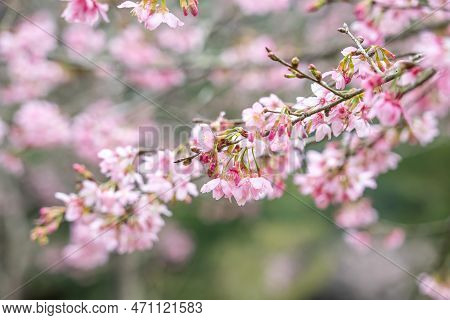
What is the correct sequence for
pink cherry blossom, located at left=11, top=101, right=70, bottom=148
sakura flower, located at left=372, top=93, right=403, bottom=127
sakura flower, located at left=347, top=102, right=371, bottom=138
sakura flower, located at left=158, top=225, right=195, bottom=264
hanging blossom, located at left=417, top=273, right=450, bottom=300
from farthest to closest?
sakura flower, located at left=158, top=225, right=195, bottom=264 → pink cherry blossom, located at left=11, top=101, right=70, bottom=148 → hanging blossom, located at left=417, top=273, right=450, bottom=300 → sakura flower, located at left=347, top=102, right=371, bottom=138 → sakura flower, located at left=372, top=93, right=403, bottom=127

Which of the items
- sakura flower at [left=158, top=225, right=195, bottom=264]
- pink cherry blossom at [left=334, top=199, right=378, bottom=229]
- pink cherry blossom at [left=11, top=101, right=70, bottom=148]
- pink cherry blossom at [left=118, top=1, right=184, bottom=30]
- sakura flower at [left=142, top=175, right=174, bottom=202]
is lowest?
sakura flower at [left=142, top=175, right=174, bottom=202]

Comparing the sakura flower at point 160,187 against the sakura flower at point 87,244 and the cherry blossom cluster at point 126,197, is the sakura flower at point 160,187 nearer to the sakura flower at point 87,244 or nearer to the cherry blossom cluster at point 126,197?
the cherry blossom cluster at point 126,197

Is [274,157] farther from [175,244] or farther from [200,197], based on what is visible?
[175,244]

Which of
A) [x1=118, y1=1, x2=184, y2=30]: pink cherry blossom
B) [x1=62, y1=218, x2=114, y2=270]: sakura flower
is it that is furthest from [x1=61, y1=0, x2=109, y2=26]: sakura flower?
[x1=62, y1=218, x2=114, y2=270]: sakura flower

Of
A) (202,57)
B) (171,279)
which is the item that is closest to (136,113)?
(202,57)

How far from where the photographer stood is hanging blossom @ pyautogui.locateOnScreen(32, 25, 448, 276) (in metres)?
1.08

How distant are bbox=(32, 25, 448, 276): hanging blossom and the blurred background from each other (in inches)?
28.3

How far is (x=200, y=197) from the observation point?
168 inches

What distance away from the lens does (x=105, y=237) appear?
5.20 ft

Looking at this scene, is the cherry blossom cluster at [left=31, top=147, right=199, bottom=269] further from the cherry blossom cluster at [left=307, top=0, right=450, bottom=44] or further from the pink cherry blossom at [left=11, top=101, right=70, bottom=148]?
the pink cherry blossom at [left=11, top=101, right=70, bottom=148]

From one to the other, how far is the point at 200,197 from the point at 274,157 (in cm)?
282

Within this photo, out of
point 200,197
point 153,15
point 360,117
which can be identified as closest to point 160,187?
point 153,15

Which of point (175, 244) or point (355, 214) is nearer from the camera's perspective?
point (355, 214)
